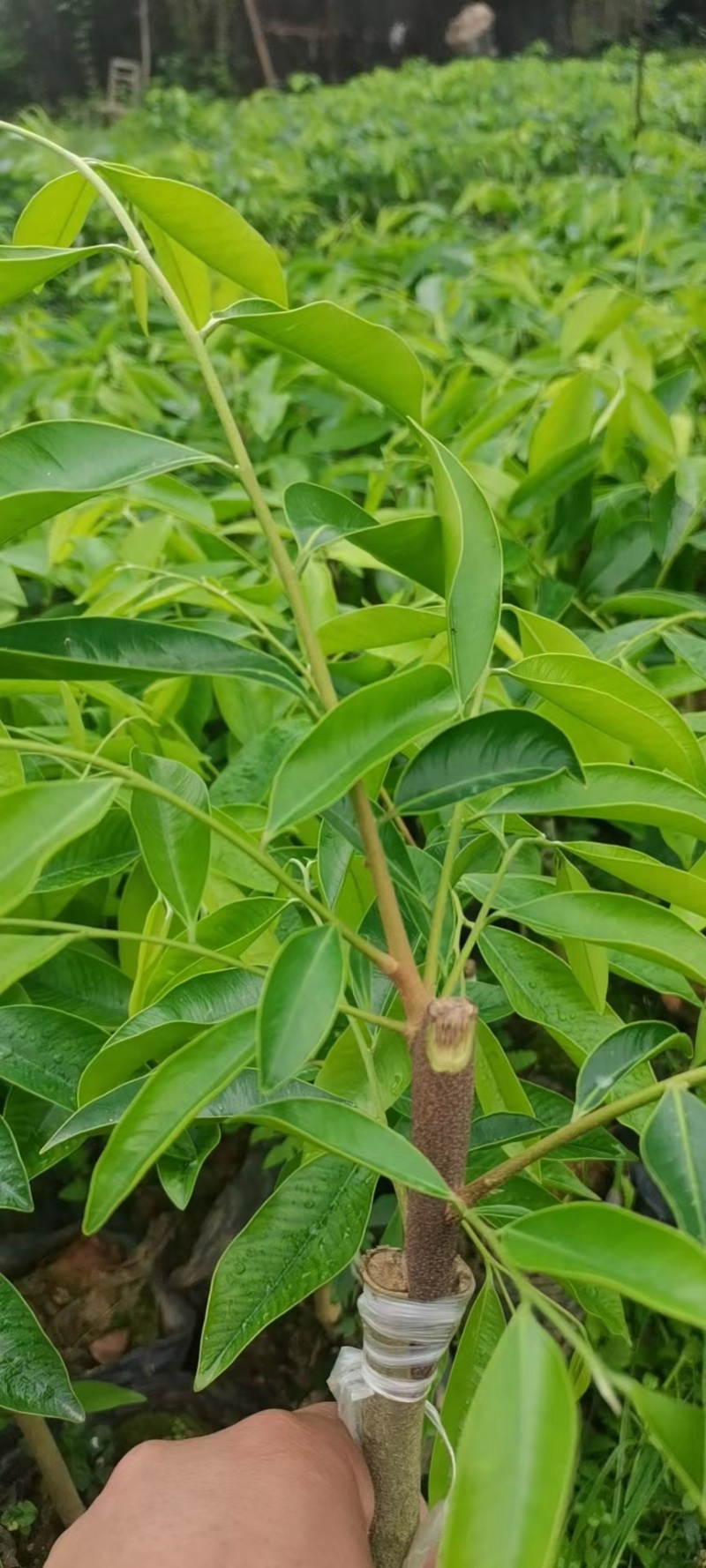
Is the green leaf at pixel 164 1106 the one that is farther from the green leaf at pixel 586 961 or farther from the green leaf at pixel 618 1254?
the green leaf at pixel 586 961

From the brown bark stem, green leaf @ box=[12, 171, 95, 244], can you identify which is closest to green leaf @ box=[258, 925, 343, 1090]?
green leaf @ box=[12, 171, 95, 244]

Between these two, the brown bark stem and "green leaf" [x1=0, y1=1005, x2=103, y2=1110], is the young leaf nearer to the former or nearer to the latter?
"green leaf" [x1=0, y1=1005, x2=103, y2=1110]

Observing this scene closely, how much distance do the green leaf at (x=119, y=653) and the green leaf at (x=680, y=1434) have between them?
0.26 m

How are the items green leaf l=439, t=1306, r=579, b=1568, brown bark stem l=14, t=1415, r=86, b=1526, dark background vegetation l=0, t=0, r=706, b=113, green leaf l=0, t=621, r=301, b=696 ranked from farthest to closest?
dark background vegetation l=0, t=0, r=706, b=113
brown bark stem l=14, t=1415, r=86, b=1526
green leaf l=0, t=621, r=301, b=696
green leaf l=439, t=1306, r=579, b=1568

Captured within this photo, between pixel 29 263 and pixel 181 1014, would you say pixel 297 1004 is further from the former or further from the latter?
pixel 29 263

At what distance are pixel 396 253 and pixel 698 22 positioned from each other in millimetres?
3846

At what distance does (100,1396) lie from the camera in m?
0.76

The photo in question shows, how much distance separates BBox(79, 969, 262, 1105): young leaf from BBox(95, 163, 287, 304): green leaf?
11.8 inches

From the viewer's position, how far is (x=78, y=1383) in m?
0.77

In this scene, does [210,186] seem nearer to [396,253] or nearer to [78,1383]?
[396,253]

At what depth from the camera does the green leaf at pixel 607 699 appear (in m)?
0.41

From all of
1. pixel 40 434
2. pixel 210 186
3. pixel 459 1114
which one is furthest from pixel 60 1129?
pixel 210 186

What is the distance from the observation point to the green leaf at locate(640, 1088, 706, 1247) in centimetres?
33

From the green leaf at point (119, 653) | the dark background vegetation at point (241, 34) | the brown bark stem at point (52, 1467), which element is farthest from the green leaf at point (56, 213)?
the dark background vegetation at point (241, 34)
